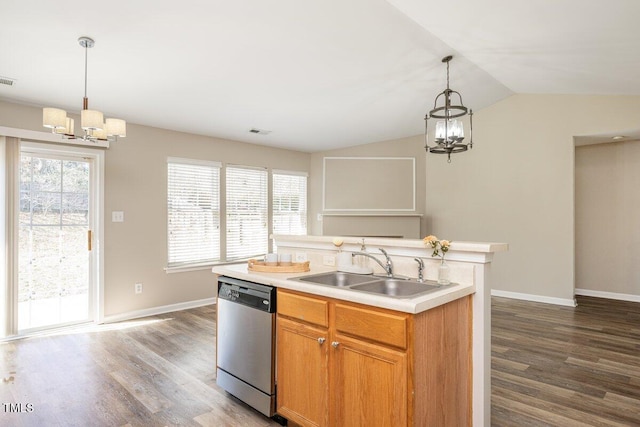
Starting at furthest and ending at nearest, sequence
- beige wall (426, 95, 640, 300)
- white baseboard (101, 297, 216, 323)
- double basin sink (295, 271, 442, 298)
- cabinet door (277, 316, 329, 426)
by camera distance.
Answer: beige wall (426, 95, 640, 300), white baseboard (101, 297, 216, 323), double basin sink (295, 271, 442, 298), cabinet door (277, 316, 329, 426)

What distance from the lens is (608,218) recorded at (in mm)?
5461

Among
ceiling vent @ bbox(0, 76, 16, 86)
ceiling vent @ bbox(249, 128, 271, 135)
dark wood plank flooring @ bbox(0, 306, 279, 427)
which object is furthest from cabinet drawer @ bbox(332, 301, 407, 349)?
ceiling vent @ bbox(249, 128, 271, 135)

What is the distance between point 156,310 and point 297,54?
11.9 feet

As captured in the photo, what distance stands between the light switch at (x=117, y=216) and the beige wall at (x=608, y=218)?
663 cm

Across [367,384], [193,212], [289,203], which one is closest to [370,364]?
[367,384]

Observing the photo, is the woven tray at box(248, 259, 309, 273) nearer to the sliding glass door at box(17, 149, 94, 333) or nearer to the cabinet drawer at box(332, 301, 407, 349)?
the cabinet drawer at box(332, 301, 407, 349)

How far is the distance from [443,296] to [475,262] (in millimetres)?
361

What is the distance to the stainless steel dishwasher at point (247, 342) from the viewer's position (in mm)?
2260

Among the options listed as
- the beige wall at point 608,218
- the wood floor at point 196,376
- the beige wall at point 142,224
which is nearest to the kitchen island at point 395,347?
the wood floor at point 196,376

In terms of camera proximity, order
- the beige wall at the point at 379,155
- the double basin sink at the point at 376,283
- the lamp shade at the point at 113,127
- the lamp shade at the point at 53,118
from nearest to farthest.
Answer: the double basin sink at the point at 376,283
the lamp shade at the point at 53,118
the lamp shade at the point at 113,127
the beige wall at the point at 379,155

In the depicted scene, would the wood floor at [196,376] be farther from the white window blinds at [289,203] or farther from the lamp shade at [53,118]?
the white window blinds at [289,203]

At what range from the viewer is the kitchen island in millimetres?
1646

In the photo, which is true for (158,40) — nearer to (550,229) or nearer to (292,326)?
(292,326)

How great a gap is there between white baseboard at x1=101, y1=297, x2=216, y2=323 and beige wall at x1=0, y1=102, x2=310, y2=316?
0.05 metres
